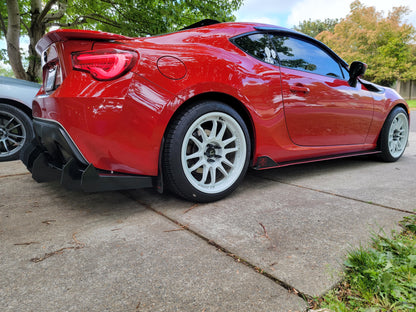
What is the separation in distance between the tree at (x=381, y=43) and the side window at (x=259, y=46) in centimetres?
3125

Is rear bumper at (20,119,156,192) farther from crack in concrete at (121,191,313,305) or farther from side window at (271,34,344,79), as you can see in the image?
side window at (271,34,344,79)

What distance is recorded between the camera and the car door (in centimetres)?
250

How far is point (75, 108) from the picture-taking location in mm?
1688

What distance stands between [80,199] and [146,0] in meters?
7.39

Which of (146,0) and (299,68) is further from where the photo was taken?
(146,0)

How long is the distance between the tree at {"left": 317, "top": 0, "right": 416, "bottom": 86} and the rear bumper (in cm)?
3270

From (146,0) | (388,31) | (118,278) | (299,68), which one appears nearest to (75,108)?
(118,278)

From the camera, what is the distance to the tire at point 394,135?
3582mm

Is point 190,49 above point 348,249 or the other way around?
above

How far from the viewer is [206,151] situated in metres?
2.17

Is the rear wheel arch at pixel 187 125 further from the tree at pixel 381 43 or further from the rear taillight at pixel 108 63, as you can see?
the tree at pixel 381 43

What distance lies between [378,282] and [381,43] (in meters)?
34.9

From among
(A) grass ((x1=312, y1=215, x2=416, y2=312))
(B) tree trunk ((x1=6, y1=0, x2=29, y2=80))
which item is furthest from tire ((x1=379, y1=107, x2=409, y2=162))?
(B) tree trunk ((x1=6, y1=0, x2=29, y2=80))

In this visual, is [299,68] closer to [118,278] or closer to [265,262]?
[265,262]
